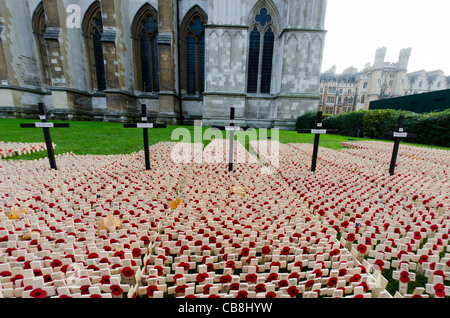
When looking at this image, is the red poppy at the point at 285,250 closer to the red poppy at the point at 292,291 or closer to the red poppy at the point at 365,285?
the red poppy at the point at 292,291

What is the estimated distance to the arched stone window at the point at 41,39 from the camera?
19.3 m

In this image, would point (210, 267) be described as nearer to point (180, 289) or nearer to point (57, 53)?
point (180, 289)

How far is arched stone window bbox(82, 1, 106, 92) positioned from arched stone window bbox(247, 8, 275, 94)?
549 inches

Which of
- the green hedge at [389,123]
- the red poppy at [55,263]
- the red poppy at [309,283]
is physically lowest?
the red poppy at [309,283]

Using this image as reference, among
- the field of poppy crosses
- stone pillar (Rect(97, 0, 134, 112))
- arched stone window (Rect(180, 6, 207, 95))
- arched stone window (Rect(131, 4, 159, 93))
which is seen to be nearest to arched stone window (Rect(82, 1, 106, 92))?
stone pillar (Rect(97, 0, 134, 112))

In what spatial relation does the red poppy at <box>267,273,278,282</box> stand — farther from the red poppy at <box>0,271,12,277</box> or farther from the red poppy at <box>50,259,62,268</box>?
the red poppy at <box>0,271,12,277</box>

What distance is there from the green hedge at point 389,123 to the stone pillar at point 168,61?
10870 millimetres

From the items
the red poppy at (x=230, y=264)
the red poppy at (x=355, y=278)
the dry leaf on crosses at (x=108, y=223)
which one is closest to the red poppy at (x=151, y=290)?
the red poppy at (x=230, y=264)

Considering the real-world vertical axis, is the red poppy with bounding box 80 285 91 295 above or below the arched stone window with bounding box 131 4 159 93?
below

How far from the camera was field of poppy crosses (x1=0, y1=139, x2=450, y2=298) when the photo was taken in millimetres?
1494

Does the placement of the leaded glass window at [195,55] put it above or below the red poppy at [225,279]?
above

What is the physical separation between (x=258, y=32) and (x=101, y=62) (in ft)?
49.5

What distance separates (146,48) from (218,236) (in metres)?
22.3
